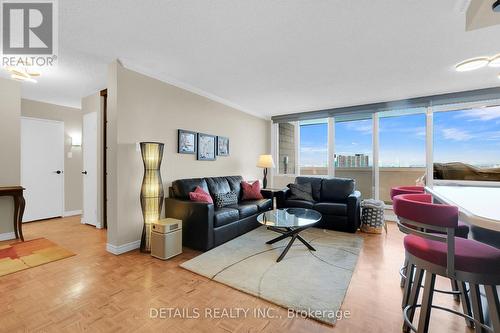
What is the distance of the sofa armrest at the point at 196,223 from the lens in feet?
9.50

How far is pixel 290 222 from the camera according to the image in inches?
112

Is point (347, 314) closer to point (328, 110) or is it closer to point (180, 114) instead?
point (180, 114)

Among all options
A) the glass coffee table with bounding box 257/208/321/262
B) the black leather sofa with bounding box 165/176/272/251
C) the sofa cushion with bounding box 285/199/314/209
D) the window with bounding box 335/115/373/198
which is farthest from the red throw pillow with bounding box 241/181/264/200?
the window with bounding box 335/115/373/198

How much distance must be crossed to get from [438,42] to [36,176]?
6928 millimetres

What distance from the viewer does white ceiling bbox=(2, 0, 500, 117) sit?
1.92 meters

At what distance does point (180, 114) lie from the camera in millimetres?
3729

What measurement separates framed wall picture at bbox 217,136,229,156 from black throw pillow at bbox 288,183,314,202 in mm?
1595

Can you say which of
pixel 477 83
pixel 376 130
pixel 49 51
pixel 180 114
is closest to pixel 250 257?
pixel 180 114

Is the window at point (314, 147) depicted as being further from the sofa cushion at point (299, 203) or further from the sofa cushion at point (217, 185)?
the sofa cushion at point (217, 185)

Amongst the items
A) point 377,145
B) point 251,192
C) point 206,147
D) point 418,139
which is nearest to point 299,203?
point 251,192

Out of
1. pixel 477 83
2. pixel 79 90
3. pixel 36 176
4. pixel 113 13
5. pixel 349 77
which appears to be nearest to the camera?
pixel 113 13

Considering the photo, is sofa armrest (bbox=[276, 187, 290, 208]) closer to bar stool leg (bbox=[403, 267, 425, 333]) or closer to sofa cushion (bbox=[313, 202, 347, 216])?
sofa cushion (bbox=[313, 202, 347, 216])

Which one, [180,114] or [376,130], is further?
[376,130]

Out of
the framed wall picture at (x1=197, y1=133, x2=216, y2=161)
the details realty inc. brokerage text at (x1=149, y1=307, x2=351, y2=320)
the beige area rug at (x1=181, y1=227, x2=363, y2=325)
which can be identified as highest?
the framed wall picture at (x1=197, y1=133, x2=216, y2=161)
